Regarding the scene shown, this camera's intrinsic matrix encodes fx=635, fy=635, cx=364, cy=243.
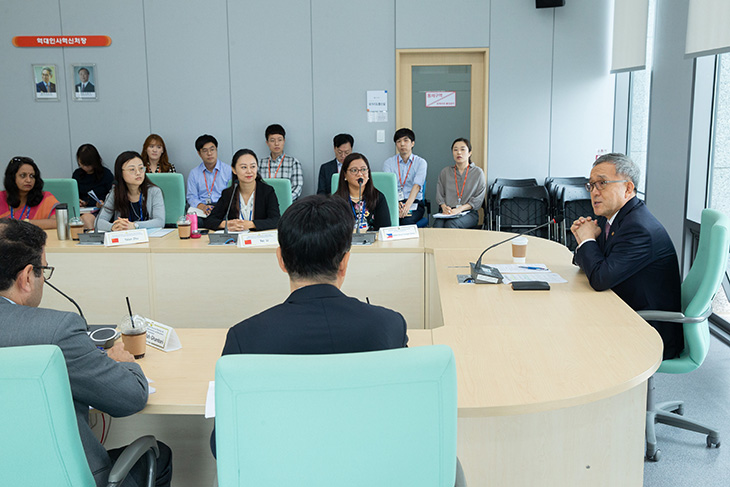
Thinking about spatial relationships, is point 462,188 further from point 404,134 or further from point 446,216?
point 404,134

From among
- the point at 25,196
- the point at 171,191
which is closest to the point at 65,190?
the point at 25,196

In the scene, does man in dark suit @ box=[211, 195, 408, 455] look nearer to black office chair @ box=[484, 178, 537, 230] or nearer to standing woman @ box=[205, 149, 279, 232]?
standing woman @ box=[205, 149, 279, 232]

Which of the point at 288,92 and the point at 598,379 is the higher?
the point at 288,92

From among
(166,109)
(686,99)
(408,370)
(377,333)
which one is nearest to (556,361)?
(377,333)

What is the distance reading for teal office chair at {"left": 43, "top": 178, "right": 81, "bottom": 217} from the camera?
5.02 meters

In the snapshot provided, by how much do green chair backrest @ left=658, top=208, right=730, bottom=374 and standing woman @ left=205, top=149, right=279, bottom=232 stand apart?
2587mm

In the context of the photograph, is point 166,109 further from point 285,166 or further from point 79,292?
point 79,292

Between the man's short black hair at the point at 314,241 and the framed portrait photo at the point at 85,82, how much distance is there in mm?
6195

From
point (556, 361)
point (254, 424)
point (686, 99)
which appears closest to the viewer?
point (254, 424)

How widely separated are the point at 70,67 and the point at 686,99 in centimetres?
606

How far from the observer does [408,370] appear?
1.17 m

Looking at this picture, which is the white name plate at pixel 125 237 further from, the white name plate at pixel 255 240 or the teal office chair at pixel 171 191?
the teal office chair at pixel 171 191

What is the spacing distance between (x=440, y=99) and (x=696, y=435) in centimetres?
472

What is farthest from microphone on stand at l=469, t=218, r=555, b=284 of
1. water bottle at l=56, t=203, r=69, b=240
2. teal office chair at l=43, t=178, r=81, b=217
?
teal office chair at l=43, t=178, r=81, b=217
